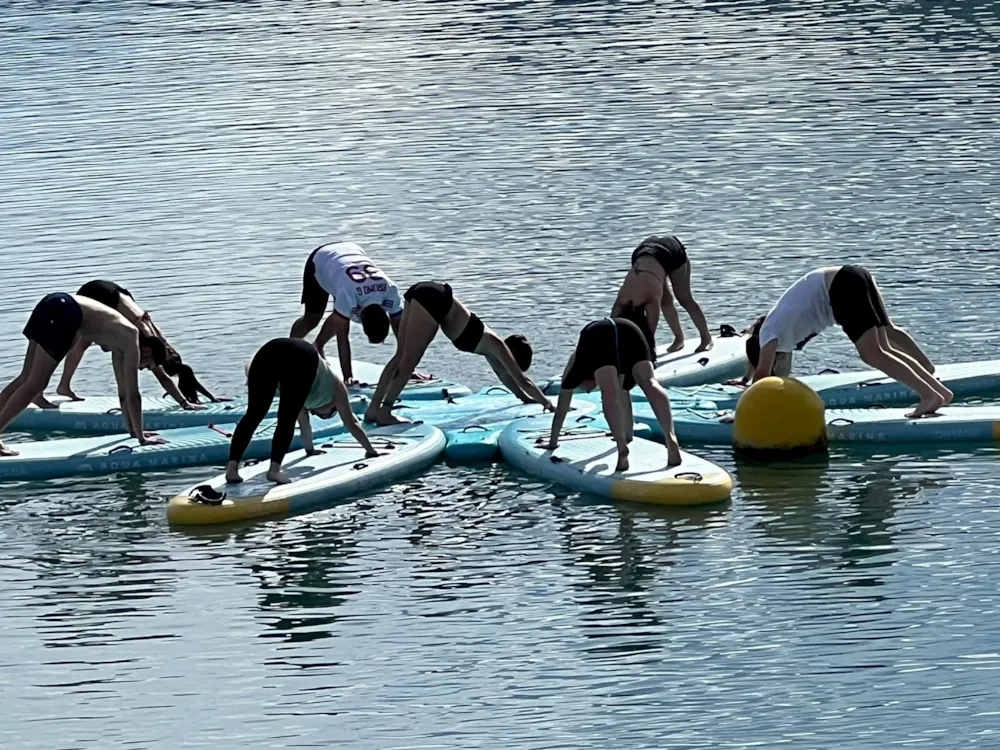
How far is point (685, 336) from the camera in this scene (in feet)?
78.8

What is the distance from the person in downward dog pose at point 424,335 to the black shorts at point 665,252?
100 inches

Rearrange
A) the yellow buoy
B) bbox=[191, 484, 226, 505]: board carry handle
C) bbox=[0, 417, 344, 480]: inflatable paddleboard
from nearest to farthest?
bbox=[191, 484, 226, 505]: board carry handle < the yellow buoy < bbox=[0, 417, 344, 480]: inflatable paddleboard

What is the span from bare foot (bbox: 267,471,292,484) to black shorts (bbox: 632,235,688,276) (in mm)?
5734

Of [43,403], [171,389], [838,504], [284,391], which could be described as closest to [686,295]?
[838,504]

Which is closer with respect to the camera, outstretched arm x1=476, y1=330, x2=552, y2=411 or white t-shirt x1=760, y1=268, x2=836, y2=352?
white t-shirt x1=760, y1=268, x2=836, y2=352

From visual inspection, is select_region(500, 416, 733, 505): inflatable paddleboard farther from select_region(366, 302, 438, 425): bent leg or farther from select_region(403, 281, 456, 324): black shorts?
select_region(403, 281, 456, 324): black shorts

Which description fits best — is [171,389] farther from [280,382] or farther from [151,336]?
[280,382]

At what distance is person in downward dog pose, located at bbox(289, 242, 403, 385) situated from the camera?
20.2 meters

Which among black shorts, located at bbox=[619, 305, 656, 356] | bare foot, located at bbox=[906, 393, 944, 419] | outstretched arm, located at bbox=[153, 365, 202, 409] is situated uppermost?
black shorts, located at bbox=[619, 305, 656, 356]

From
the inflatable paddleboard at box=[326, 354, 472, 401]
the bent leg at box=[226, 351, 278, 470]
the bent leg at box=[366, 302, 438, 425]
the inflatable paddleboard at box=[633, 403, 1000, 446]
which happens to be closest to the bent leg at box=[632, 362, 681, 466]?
the inflatable paddleboard at box=[633, 403, 1000, 446]

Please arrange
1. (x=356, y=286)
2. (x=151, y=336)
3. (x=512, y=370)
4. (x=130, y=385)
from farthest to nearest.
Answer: (x=356, y=286)
(x=512, y=370)
(x=151, y=336)
(x=130, y=385)

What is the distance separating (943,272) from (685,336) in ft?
14.3

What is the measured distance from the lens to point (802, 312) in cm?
1916

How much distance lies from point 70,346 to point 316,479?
3226mm
